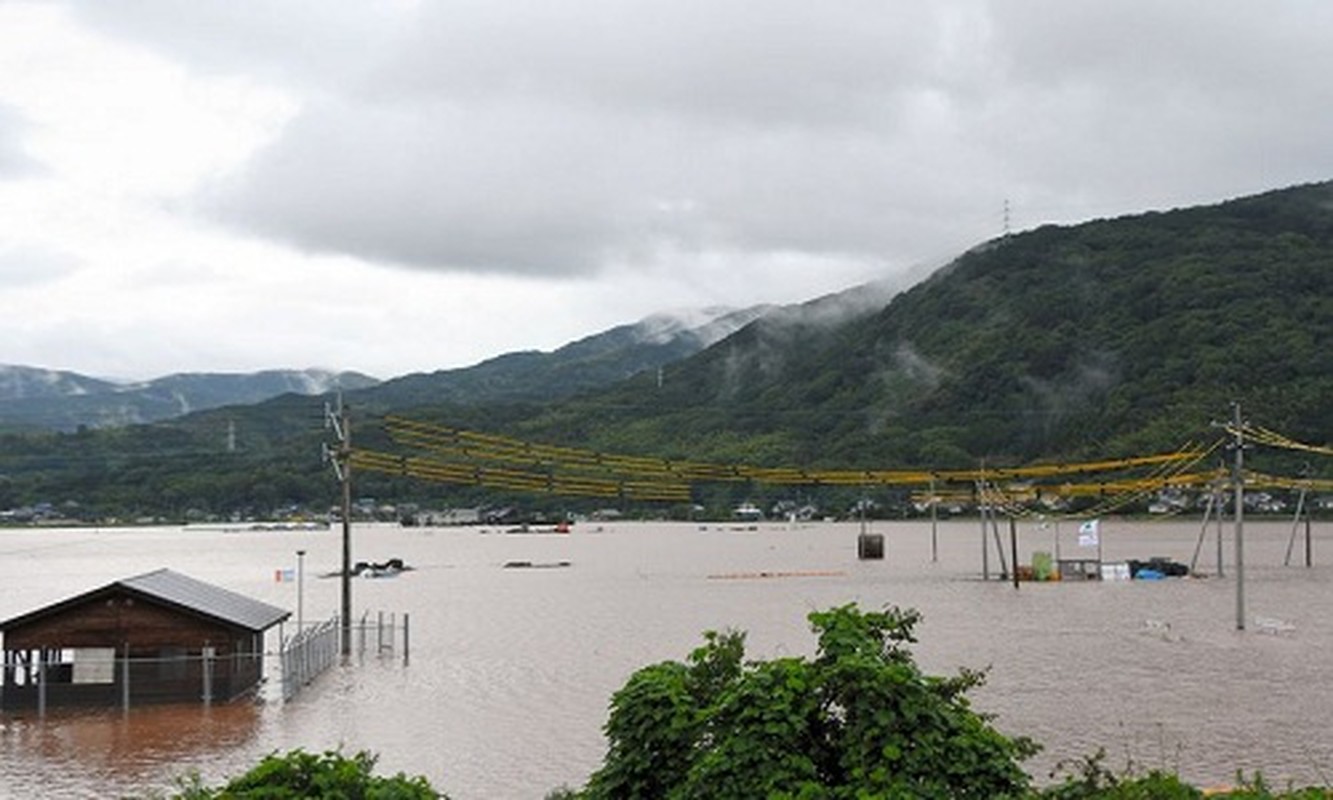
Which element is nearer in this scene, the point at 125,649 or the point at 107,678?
the point at 125,649

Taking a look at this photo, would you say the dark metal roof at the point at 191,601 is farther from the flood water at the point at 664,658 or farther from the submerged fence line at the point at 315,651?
the flood water at the point at 664,658

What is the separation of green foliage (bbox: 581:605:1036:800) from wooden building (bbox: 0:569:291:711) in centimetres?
2474

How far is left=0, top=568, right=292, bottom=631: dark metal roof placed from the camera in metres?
34.3

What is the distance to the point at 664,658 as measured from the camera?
47.4 m

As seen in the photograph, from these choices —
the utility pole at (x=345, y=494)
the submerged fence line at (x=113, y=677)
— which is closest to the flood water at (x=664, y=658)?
the submerged fence line at (x=113, y=677)

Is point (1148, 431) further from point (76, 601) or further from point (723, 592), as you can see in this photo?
point (76, 601)

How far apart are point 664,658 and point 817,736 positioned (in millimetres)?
35477

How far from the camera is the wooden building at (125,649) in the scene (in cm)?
3453

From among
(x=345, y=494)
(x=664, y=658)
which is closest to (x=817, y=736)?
(x=664, y=658)

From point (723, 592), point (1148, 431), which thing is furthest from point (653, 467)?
point (723, 592)

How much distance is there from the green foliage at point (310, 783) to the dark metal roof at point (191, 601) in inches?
991

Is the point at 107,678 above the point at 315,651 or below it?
above

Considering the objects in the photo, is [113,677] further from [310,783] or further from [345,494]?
[310,783]

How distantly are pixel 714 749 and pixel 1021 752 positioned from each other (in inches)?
114
